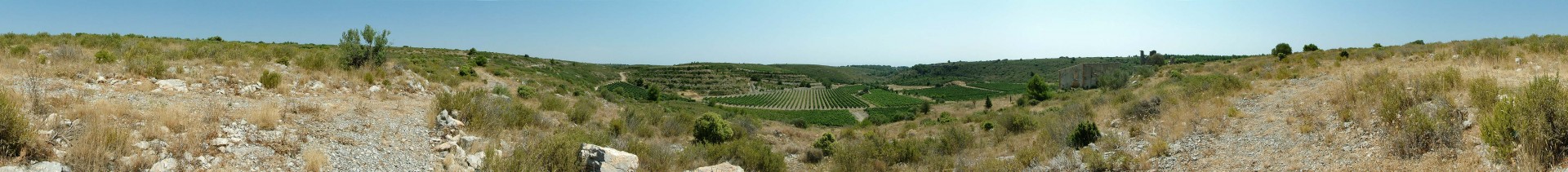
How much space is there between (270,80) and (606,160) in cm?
824

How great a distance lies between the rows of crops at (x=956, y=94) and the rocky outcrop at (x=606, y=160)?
224ft

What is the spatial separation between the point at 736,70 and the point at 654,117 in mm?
98889

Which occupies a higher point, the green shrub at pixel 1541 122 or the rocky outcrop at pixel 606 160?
the green shrub at pixel 1541 122

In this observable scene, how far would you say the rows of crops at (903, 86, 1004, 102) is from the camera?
7656cm

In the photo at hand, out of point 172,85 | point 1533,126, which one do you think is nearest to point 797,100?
point 172,85

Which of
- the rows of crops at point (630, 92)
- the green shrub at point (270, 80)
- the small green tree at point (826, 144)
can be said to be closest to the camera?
the green shrub at point (270, 80)

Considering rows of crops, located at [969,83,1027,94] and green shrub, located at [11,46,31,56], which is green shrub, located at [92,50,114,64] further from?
rows of crops, located at [969,83,1027,94]

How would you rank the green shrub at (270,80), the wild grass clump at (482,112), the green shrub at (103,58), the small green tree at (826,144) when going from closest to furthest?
1. the wild grass clump at (482,112)
2. the green shrub at (270,80)
3. the green shrub at (103,58)
4. the small green tree at (826,144)

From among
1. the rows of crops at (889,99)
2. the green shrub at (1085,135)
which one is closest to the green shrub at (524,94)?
the green shrub at (1085,135)

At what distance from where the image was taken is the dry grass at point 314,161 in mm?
5625

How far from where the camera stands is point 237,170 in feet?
17.5

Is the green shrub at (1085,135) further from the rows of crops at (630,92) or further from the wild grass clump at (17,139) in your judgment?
the rows of crops at (630,92)

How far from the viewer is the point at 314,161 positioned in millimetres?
5695

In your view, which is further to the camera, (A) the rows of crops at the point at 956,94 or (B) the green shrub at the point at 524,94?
(A) the rows of crops at the point at 956,94
